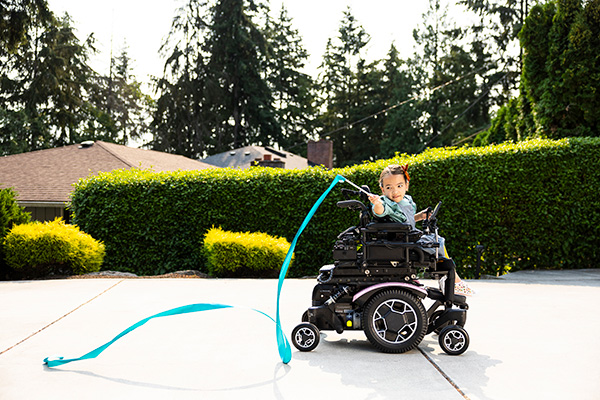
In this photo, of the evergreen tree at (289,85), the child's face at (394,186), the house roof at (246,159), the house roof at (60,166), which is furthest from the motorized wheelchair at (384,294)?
the evergreen tree at (289,85)

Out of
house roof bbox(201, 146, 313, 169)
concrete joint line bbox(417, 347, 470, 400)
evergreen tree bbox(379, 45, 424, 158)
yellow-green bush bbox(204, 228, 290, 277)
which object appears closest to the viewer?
concrete joint line bbox(417, 347, 470, 400)

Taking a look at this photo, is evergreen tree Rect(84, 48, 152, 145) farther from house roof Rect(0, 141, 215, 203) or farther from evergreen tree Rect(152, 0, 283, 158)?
house roof Rect(0, 141, 215, 203)

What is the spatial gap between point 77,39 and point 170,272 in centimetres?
3149

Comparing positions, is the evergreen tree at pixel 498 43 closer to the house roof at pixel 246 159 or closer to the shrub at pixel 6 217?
the house roof at pixel 246 159

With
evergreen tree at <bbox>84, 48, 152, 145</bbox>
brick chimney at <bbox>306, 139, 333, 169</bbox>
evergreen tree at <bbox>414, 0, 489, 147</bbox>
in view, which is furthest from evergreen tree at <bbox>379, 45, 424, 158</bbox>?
evergreen tree at <bbox>84, 48, 152, 145</bbox>

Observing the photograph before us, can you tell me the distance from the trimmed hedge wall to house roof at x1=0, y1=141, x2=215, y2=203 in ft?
19.3

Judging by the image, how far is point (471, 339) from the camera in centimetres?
484

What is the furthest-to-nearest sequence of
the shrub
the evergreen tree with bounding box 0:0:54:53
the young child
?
the evergreen tree with bounding box 0:0:54:53 < the shrub < the young child

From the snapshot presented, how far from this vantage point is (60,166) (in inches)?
757

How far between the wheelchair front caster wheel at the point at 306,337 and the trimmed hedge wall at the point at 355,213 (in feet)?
19.4

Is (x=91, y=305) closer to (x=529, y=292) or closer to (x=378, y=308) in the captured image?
(x=378, y=308)

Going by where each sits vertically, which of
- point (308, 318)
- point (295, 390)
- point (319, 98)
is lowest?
point (295, 390)

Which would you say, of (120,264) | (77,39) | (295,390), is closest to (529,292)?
(295,390)

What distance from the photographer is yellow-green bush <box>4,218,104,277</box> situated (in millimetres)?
9438
